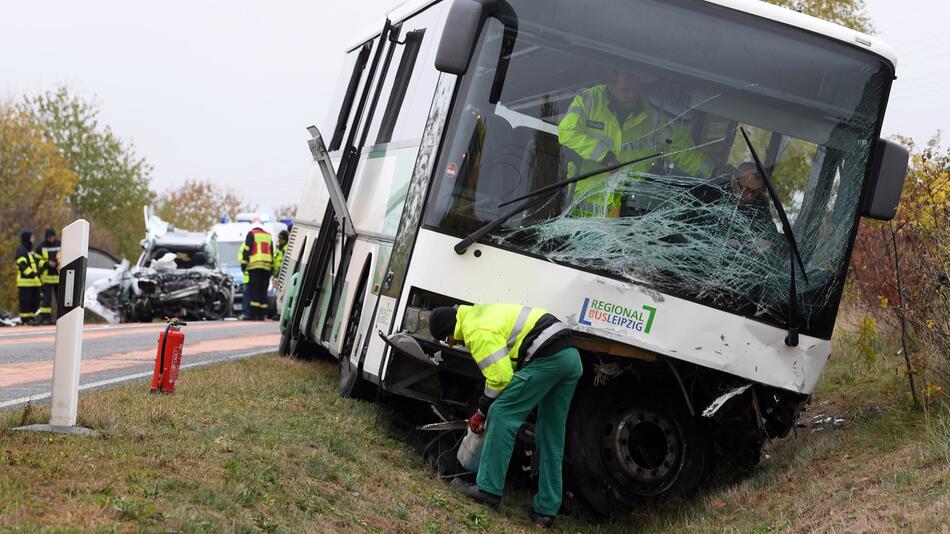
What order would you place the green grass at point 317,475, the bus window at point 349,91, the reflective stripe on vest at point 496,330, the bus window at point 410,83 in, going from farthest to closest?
the bus window at point 349,91, the bus window at point 410,83, the reflective stripe on vest at point 496,330, the green grass at point 317,475

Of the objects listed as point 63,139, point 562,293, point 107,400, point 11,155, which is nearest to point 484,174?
point 562,293

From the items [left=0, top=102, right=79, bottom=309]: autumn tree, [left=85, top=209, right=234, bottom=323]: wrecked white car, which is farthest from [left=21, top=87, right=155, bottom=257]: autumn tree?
[left=85, top=209, right=234, bottom=323]: wrecked white car

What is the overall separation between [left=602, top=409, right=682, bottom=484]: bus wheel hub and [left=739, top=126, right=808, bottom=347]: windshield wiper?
1.04 meters

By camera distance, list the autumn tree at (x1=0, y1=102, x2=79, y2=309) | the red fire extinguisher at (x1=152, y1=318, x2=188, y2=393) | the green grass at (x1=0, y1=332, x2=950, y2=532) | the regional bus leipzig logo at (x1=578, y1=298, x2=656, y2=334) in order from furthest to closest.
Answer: the autumn tree at (x1=0, y1=102, x2=79, y2=309), the red fire extinguisher at (x1=152, y1=318, x2=188, y2=393), the regional bus leipzig logo at (x1=578, y1=298, x2=656, y2=334), the green grass at (x1=0, y1=332, x2=950, y2=532)

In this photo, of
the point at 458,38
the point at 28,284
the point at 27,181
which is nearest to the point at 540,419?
the point at 458,38

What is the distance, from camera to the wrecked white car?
23953mm

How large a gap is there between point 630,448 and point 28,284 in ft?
56.3

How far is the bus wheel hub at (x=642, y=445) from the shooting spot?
26.1 ft

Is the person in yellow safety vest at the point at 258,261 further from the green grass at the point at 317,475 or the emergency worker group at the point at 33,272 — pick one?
the green grass at the point at 317,475

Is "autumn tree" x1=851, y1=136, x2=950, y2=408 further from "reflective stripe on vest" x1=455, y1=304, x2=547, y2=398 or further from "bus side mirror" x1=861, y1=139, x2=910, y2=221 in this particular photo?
"reflective stripe on vest" x1=455, y1=304, x2=547, y2=398

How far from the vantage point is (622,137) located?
7.70m

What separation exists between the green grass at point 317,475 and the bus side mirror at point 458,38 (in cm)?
241

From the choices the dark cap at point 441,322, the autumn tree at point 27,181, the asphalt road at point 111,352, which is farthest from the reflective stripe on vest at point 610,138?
the autumn tree at point 27,181

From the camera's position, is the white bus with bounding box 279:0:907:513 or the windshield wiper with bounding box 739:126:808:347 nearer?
the white bus with bounding box 279:0:907:513
